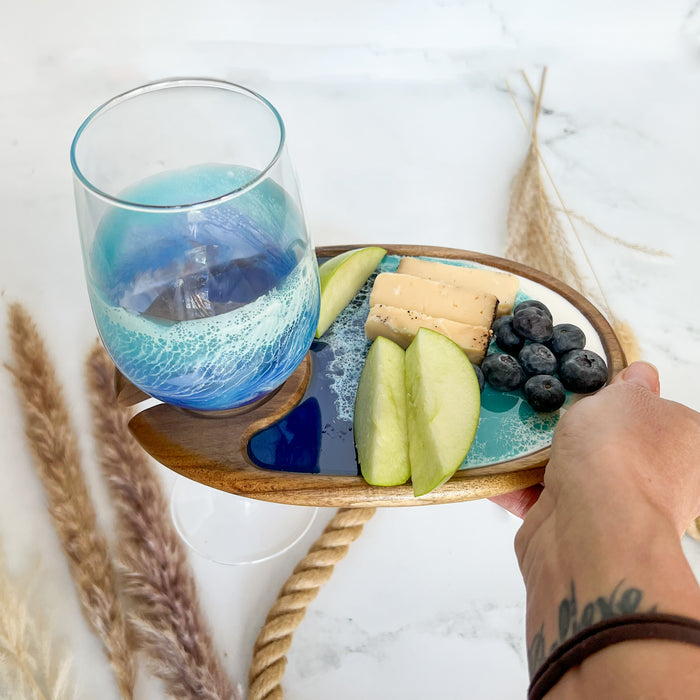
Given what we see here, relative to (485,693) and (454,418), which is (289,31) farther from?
(485,693)

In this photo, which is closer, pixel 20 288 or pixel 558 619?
pixel 558 619

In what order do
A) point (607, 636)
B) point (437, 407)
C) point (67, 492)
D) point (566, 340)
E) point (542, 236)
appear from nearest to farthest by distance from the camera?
1. point (607, 636)
2. point (437, 407)
3. point (566, 340)
4. point (67, 492)
5. point (542, 236)

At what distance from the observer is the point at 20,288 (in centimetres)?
167

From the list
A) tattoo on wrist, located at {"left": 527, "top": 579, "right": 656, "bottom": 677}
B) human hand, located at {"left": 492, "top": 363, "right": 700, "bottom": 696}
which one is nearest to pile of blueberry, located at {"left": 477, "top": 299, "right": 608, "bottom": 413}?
human hand, located at {"left": 492, "top": 363, "right": 700, "bottom": 696}

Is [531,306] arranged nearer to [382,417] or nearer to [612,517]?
[382,417]

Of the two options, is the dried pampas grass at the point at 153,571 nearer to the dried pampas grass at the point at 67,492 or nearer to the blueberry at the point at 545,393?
the dried pampas grass at the point at 67,492

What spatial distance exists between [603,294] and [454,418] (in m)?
0.82

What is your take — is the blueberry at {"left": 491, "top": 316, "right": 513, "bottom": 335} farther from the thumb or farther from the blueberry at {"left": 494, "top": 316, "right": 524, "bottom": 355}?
the thumb

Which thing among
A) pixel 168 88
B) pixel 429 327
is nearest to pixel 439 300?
pixel 429 327

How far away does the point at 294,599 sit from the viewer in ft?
3.69

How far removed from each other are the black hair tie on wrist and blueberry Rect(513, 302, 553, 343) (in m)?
0.50

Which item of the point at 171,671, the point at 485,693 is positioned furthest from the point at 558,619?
the point at 171,671

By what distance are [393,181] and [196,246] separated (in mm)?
1130

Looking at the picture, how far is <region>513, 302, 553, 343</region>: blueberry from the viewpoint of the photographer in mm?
1075
